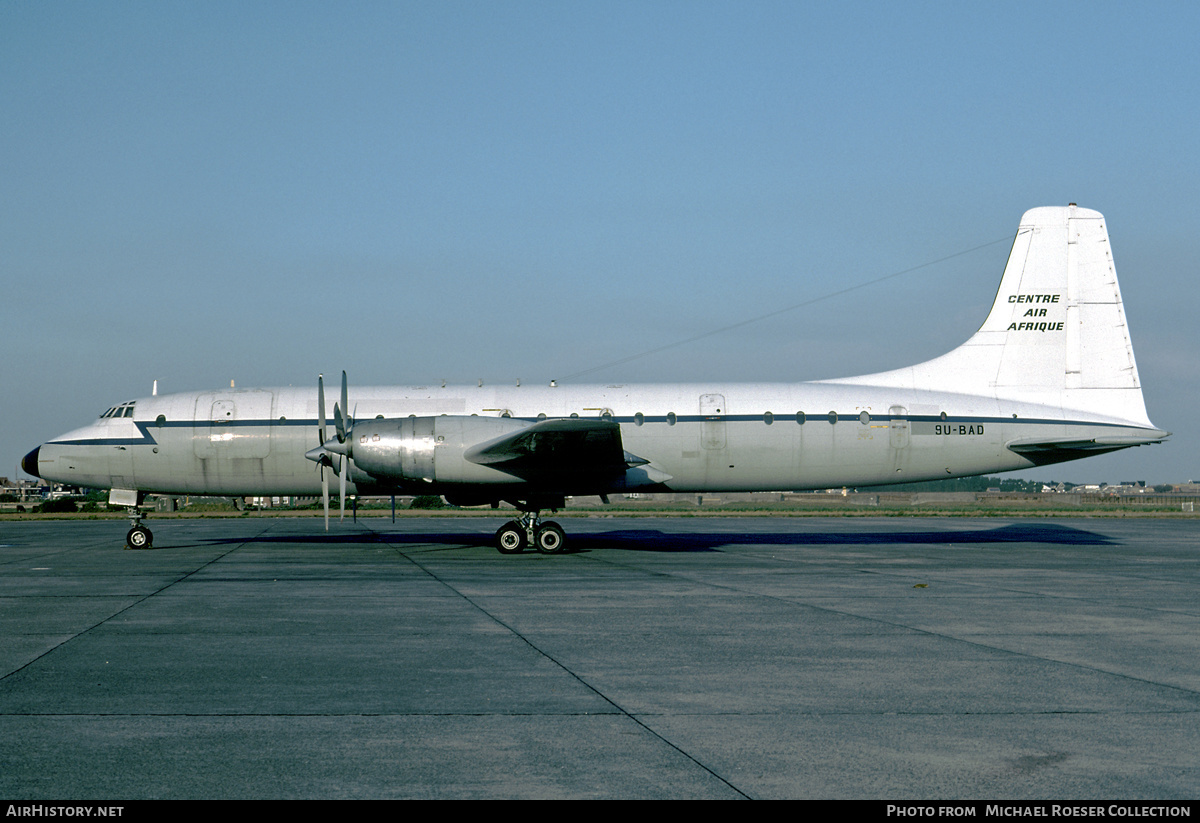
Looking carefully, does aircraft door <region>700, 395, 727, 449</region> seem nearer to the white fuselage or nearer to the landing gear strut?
the white fuselage

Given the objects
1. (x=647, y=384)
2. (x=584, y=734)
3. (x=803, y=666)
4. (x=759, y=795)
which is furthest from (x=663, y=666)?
(x=647, y=384)

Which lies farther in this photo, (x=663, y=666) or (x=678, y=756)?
(x=663, y=666)

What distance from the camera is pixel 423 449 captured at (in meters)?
21.7

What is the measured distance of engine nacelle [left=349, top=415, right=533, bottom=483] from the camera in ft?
A: 71.1

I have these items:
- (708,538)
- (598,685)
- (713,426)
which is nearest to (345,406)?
(713,426)

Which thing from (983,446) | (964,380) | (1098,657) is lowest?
(1098,657)

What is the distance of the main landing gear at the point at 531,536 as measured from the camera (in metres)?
22.6

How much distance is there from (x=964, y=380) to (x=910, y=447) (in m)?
2.67

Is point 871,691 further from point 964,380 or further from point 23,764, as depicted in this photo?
point 964,380

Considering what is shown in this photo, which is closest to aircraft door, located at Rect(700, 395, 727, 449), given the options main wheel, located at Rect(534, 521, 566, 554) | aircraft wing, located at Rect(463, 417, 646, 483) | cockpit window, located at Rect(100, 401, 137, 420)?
aircraft wing, located at Rect(463, 417, 646, 483)

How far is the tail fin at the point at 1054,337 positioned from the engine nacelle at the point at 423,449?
10.2 m

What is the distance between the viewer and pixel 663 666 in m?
8.86

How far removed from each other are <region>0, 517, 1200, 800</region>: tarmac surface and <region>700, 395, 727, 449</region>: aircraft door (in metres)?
6.36
